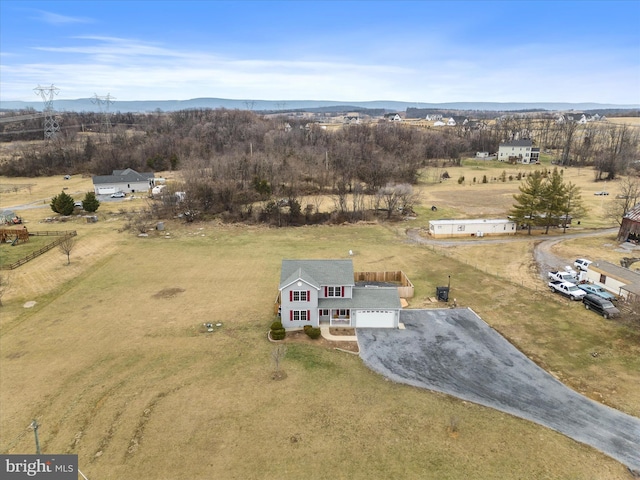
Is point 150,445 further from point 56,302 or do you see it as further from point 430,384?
point 56,302

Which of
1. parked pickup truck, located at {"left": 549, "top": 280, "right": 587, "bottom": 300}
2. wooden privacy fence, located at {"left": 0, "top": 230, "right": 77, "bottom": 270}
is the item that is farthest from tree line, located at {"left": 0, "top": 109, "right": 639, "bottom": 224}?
parked pickup truck, located at {"left": 549, "top": 280, "right": 587, "bottom": 300}

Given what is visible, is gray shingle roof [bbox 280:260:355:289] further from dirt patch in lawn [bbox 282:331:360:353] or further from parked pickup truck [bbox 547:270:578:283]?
parked pickup truck [bbox 547:270:578:283]

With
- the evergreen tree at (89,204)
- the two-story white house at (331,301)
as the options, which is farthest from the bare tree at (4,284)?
the two-story white house at (331,301)

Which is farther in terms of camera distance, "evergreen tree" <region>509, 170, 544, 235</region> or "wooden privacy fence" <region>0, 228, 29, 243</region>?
"evergreen tree" <region>509, 170, 544, 235</region>

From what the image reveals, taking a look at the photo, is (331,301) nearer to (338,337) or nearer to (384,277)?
(338,337)

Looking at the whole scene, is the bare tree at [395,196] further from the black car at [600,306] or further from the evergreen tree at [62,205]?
the evergreen tree at [62,205]
